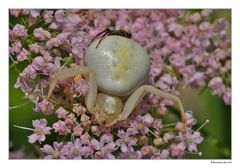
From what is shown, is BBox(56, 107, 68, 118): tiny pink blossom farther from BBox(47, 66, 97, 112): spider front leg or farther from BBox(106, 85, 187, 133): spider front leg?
BBox(106, 85, 187, 133): spider front leg

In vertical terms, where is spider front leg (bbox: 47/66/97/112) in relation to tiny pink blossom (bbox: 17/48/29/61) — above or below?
below

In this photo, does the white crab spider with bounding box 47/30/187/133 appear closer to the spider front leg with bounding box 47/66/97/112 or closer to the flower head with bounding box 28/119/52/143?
the spider front leg with bounding box 47/66/97/112

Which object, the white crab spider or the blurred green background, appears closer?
the white crab spider

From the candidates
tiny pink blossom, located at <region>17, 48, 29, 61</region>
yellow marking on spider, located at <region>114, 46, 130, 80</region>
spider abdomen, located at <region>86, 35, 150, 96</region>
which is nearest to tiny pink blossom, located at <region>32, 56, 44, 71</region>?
tiny pink blossom, located at <region>17, 48, 29, 61</region>

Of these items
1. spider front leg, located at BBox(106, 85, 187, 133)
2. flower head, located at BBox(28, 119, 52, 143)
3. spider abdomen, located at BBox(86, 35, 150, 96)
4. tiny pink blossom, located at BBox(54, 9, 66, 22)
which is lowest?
flower head, located at BBox(28, 119, 52, 143)

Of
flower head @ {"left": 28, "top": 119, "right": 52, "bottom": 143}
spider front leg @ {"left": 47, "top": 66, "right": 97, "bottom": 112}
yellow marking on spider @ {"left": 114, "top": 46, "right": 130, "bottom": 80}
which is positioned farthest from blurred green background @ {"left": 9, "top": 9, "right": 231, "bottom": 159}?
yellow marking on spider @ {"left": 114, "top": 46, "right": 130, "bottom": 80}

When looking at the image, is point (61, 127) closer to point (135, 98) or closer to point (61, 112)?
point (61, 112)

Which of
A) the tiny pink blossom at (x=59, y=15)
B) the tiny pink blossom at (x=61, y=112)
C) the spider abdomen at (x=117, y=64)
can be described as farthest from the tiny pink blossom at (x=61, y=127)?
the tiny pink blossom at (x=59, y=15)

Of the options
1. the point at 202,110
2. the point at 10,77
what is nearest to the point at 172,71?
the point at 202,110
